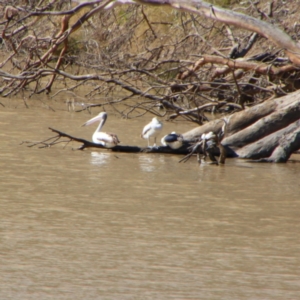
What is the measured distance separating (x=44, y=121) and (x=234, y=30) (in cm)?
510

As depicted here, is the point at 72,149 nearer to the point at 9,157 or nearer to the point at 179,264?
the point at 9,157

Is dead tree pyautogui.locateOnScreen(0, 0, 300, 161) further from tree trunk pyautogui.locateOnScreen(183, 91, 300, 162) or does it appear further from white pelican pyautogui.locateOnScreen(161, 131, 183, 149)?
white pelican pyautogui.locateOnScreen(161, 131, 183, 149)

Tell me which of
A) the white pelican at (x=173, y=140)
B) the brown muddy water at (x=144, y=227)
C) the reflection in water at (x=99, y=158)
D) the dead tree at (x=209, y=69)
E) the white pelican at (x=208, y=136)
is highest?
the dead tree at (x=209, y=69)

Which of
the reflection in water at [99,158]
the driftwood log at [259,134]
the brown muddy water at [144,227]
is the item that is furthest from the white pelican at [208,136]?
the reflection in water at [99,158]

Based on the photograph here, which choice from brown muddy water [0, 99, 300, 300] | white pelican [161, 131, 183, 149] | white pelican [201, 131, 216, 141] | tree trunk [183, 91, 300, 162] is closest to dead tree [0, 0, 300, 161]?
tree trunk [183, 91, 300, 162]

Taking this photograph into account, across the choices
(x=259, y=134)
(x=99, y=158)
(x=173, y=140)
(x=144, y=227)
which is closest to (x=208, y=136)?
(x=173, y=140)

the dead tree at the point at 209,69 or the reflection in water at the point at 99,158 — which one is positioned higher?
the dead tree at the point at 209,69

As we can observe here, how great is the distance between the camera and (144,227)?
20.9 feet

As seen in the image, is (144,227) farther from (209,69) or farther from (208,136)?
(209,69)

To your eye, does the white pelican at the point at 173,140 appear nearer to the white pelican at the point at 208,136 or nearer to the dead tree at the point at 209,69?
the dead tree at the point at 209,69

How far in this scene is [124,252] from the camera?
5574mm

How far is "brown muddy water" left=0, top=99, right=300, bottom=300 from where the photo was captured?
488cm

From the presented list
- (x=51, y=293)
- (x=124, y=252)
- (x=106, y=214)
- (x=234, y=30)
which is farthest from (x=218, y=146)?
(x=234, y=30)

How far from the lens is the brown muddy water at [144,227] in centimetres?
488
